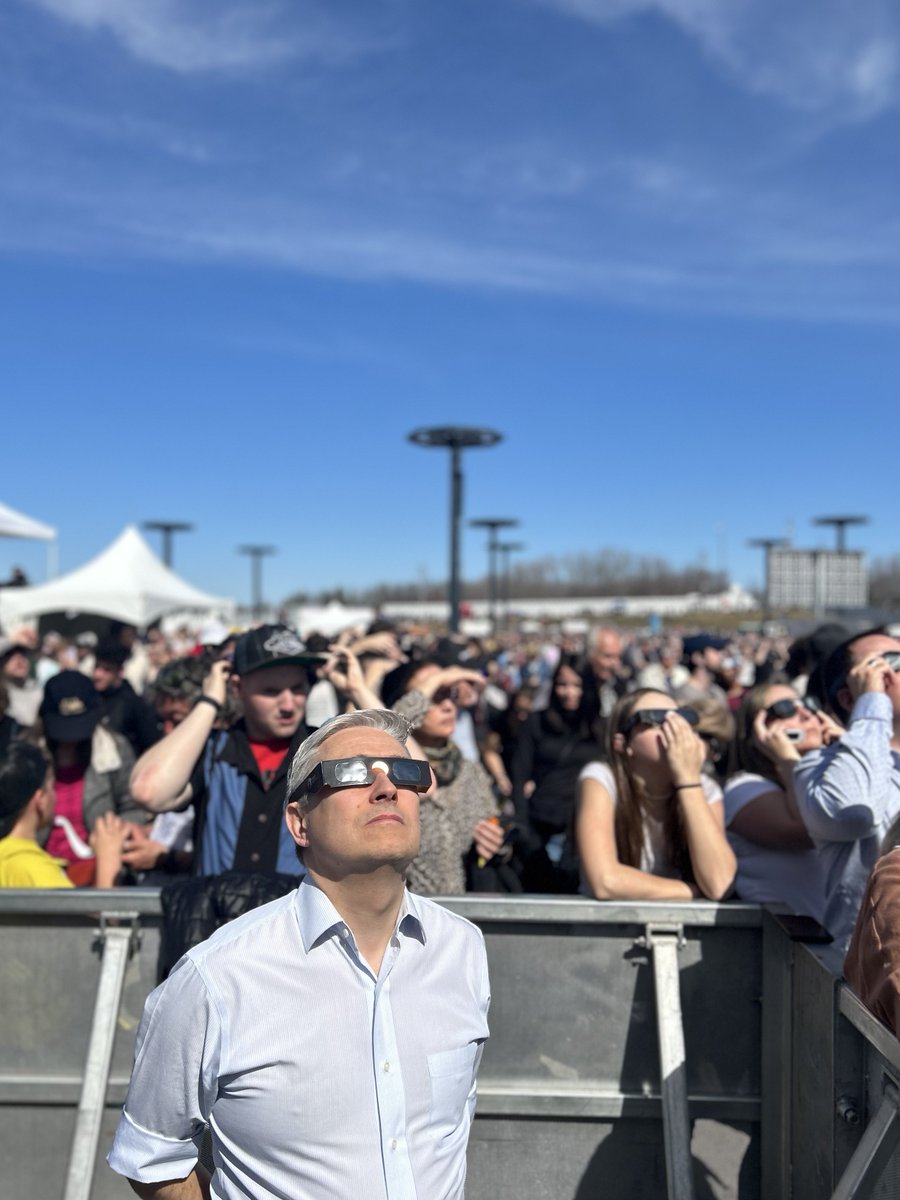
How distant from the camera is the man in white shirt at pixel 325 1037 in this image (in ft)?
5.74

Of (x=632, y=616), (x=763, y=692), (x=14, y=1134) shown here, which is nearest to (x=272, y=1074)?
(x=14, y=1134)

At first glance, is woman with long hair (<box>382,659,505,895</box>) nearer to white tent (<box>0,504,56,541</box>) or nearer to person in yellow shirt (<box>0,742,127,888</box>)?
person in yellow shirt (<box>0,742,127,888</box>)

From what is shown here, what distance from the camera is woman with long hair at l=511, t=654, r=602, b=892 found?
626cm

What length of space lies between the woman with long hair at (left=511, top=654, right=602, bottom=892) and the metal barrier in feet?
10.8

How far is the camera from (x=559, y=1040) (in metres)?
2.84

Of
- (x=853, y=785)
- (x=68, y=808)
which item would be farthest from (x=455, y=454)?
(x=853, y=785)

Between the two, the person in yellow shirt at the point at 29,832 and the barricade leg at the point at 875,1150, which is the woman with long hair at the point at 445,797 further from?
the barricade leg at the point at 875,1150

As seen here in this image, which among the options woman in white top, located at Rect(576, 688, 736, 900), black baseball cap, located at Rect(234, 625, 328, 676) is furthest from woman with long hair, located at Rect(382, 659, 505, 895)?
woman in white top, located at Rect(576, 688, 736, 900)

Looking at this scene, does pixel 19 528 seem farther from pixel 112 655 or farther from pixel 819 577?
pixel 819 577

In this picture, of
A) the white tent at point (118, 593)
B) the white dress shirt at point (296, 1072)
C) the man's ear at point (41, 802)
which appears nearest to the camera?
the white dress shirt at point (296, 1072)

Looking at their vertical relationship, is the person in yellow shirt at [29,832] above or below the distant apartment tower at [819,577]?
below

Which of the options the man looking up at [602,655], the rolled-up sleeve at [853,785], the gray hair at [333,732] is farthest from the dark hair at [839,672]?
the man looking up at [602,655]

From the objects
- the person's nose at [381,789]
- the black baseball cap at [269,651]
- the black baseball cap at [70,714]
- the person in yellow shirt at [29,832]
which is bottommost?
the person in yellow shirt at [29,832]

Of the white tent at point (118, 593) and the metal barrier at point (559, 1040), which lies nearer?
the metal barrier at point (559, 1040)
